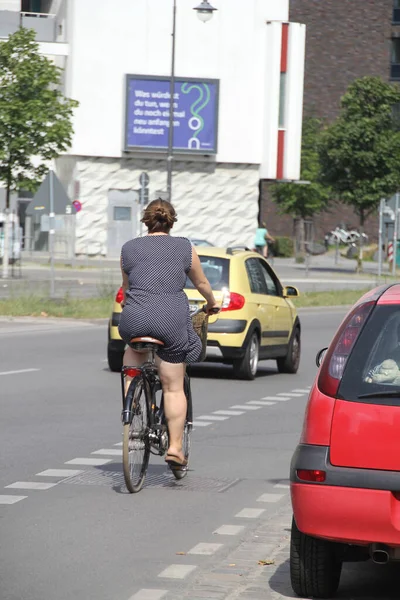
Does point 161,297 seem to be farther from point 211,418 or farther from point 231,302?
point 231,302

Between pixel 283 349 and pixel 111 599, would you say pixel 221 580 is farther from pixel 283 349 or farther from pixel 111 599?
pixel 283 349

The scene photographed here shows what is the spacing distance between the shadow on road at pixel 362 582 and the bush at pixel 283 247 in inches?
2995

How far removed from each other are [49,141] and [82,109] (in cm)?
2476

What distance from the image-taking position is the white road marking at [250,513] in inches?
328

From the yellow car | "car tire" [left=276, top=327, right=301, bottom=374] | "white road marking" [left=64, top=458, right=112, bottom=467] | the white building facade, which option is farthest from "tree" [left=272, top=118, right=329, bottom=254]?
"white road marking" [left=64, top=458, right=112, bottom=467]

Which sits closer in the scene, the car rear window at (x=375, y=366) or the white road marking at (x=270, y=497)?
the car rear window at (x=375, y=366)

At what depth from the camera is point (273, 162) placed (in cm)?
6781

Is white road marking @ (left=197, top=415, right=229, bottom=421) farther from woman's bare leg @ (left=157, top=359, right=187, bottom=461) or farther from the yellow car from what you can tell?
woman's bare leg @ (left=157, top=359, right=187, bottom=461)

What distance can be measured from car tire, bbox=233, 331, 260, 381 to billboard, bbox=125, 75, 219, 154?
4864 centimetres

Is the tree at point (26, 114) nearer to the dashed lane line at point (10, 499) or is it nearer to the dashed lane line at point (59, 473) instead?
the dashed lane line at point (59, 473)

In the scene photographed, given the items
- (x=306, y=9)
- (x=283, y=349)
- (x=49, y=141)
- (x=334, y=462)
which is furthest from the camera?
(x=306, y=9)

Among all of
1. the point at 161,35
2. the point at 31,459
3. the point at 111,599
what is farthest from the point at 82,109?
the point at 111,599

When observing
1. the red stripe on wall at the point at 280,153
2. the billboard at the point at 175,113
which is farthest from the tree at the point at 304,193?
the billboard at the point at 175,113

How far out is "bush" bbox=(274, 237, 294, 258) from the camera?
3268 inches
